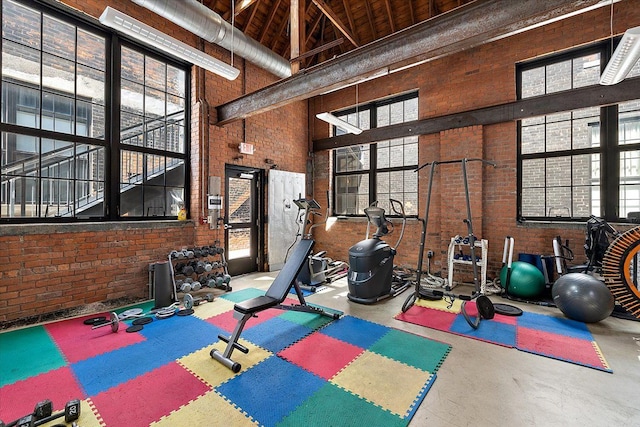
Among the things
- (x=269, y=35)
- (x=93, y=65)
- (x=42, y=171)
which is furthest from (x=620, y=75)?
(x=42, y=171)

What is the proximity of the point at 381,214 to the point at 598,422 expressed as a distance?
A: 10.6 feet

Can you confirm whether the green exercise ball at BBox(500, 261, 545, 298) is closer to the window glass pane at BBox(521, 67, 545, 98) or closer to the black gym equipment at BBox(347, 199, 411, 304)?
the black gym equipment at BBox(347, 199, 411, 304)

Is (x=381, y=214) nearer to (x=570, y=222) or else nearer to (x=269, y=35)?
(x=570, y=222)

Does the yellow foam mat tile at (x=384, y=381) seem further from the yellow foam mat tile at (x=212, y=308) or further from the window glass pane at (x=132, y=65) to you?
the window glass pane at (x=132, y=65)

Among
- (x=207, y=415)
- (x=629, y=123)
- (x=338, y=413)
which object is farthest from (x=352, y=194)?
(x=207, y=415)

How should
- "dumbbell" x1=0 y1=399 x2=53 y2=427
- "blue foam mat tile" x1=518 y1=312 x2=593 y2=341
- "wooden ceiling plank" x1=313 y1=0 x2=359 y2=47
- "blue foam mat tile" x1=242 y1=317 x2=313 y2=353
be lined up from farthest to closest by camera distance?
"wooden ceiling plank" x1=313 y1=0 x2=359 y2=47
"blue foam mat tile" x1=518 y1=312 x2=593 y2=341
"blue foam mat tile" x1=242 y1=317 x2=313 y2=353
"dumbbell" x1=0 y1=399 x2=53 y2=427

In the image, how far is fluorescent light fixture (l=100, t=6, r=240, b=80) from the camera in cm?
286

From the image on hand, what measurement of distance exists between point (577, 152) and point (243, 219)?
247 inches

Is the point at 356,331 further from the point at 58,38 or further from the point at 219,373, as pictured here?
the point at 58,38

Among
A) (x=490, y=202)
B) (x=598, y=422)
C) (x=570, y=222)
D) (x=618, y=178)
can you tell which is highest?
(x=618, y=178)

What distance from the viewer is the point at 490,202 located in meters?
5.41

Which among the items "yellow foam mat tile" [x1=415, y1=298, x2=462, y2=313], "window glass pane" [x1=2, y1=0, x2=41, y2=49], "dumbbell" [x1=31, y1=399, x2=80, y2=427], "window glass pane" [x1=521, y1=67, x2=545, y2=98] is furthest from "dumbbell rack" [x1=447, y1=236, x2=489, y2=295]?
"window glass pane" [x1=2, y1=0, x2=41, y2=49]

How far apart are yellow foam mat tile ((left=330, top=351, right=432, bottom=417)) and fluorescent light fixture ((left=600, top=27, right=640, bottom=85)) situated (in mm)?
3451

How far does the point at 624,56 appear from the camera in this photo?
2.80m
